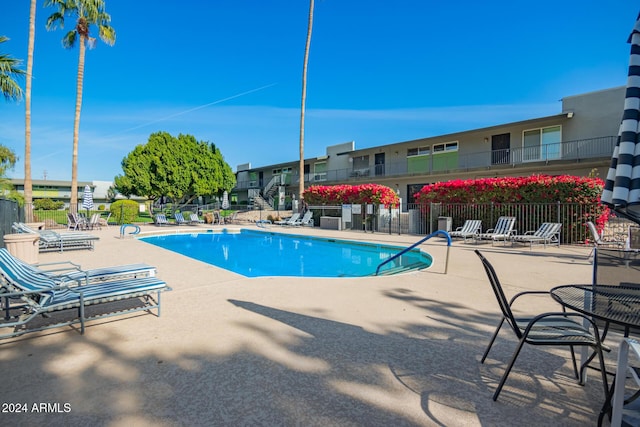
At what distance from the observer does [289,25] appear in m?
26.1

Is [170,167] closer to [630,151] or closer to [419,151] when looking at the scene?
[419,151]

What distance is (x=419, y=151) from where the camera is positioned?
87.8 ft

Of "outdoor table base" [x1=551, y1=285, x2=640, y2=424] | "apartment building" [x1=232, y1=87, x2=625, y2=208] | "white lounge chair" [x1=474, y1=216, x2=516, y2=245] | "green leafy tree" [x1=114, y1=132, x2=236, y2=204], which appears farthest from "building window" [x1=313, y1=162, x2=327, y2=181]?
"outdoor table base" [x1=551, y1=285, x2=640, y2=424]

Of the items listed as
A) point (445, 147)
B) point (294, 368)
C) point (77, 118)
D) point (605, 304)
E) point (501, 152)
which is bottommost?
point (294, 368)

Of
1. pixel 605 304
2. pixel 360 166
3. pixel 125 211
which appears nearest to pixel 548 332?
pixel 605 304

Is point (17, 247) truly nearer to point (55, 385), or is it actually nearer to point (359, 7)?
point (55, 385)

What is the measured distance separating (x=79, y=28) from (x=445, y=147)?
2557 centimetres

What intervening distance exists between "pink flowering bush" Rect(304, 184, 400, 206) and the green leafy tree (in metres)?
13.2

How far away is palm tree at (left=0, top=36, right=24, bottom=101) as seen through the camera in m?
11.3

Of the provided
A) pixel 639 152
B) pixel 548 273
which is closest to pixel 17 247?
pixel 639 152

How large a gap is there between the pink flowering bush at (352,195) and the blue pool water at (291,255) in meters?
4.54

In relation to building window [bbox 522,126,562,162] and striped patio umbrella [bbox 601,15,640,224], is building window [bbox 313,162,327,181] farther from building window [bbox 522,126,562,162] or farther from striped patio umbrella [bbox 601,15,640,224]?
striped patio umbrella [bbox 601,15,640,224]

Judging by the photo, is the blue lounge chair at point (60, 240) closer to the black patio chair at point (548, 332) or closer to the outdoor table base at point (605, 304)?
the black patio chair at point (548, 332)

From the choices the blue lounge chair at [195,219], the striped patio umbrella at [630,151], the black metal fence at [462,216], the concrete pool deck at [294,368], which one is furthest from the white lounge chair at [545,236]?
the blue lounge chair at [195,219]
